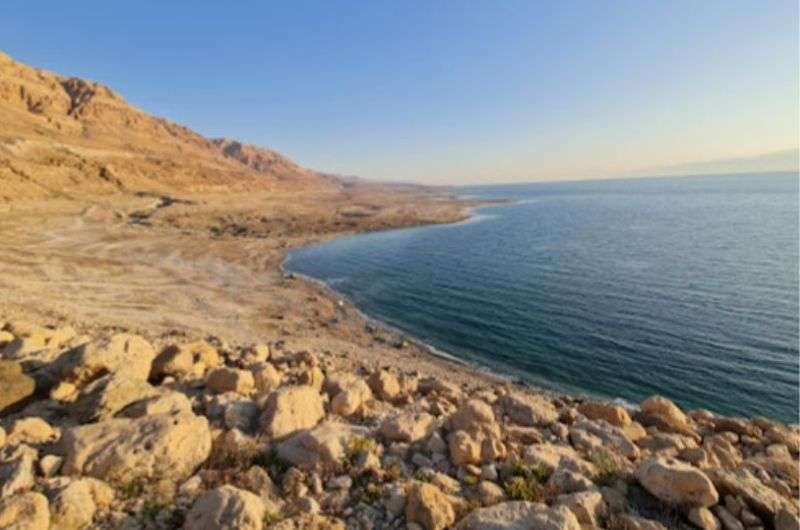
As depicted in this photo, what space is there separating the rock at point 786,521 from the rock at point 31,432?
43.9ft

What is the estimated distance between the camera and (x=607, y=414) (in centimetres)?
1280

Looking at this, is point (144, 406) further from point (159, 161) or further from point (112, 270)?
point (159, 161)

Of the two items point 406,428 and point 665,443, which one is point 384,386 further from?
point 665,443

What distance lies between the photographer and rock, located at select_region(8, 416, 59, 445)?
8.74 m

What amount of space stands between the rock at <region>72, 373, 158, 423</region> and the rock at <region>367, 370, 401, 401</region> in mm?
6042

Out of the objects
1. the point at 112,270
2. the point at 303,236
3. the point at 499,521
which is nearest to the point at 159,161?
the point at 303,236

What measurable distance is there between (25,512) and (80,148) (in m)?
145

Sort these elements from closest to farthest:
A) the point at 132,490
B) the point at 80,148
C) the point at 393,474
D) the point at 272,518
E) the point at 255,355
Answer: the point at 272,518, the point at 132,490, the point at 393,474, the point at 255,355, the point at 80,148

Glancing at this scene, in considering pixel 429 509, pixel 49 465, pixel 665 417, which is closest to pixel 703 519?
pixel 429 509

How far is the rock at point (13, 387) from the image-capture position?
10492mm

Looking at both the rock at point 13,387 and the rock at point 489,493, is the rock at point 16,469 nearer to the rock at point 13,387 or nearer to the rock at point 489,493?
the rock at point 13,387

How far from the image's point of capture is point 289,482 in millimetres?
8109

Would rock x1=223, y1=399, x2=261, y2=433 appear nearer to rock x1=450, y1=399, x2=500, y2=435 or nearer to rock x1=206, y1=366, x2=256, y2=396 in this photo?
rock x1=206, y1=366, x2=256, y2=396

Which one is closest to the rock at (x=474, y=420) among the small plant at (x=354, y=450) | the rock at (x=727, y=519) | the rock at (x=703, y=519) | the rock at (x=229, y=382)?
the small plant at (x=354, y=450)
